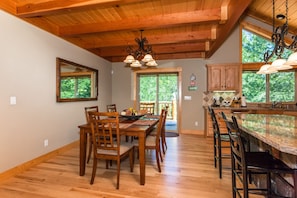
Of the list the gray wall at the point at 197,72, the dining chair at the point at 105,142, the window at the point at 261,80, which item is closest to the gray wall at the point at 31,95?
the dining chair at the point at 105,142

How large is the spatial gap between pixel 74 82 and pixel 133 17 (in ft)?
6.91

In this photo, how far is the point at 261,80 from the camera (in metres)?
5.48

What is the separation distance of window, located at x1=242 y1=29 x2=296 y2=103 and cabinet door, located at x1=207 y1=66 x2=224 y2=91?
814mm

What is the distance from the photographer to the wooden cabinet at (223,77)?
17.2 ft

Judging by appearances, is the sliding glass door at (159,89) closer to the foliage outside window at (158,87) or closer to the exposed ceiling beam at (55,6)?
the foliage outside window at (158,87)

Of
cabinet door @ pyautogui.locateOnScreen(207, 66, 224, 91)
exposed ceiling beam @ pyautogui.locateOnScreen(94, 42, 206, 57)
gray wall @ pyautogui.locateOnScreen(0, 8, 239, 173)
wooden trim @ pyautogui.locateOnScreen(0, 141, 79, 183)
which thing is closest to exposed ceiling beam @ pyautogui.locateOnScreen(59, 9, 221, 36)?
gray wall @ pyautogui.locateOnScreen(0, 8, 239, 173)

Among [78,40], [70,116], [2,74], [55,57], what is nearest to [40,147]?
[70,116]

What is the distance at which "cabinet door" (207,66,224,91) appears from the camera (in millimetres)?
5344

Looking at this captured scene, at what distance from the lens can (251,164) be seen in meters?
1.56

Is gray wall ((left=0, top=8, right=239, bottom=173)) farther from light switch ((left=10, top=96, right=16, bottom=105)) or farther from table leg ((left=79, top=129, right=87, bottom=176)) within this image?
table leg ((left=79, top=129, right=87, bottom=176))

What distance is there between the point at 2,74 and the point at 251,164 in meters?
3.36

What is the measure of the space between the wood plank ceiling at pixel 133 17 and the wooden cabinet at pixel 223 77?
39.7 inches

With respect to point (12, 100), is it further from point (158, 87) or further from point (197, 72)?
point (197, 72)

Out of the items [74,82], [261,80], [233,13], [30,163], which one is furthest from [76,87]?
[261,80]
